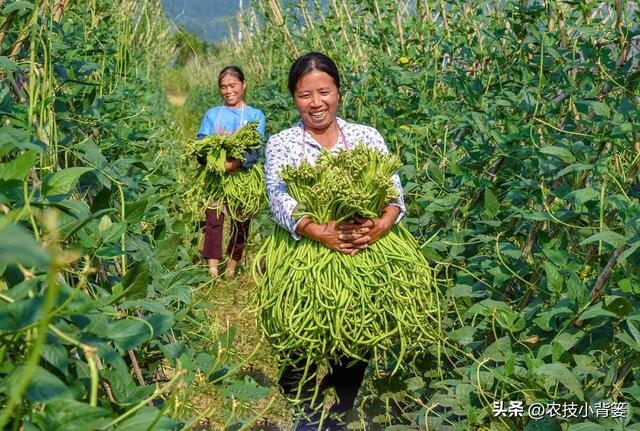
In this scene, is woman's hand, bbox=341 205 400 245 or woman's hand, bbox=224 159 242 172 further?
woman's hand, bbox=224 159 242 172

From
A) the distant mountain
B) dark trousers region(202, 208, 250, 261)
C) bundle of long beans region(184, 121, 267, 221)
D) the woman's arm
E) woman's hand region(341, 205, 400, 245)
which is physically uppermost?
the distant mountain

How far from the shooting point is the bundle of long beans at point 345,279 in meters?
2.07

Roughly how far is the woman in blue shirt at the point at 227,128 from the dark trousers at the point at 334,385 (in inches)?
86.5

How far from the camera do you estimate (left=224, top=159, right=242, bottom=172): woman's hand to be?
438 cm

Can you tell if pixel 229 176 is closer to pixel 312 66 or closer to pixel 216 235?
pixel 216 235

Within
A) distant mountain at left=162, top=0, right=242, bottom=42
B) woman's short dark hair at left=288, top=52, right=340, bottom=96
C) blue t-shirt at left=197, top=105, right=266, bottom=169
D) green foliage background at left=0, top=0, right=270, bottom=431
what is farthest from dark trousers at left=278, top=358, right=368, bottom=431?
blue t-shirt at left=197, top=105, right=266, bottom=169

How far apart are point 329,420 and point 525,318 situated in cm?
81

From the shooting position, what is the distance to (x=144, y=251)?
1897 millimetres

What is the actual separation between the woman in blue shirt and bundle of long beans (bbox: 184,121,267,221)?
A: 14 centimetres

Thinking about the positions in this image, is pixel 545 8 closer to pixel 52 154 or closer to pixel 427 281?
pixel 427 281

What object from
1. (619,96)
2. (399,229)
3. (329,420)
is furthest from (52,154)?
(619,96)

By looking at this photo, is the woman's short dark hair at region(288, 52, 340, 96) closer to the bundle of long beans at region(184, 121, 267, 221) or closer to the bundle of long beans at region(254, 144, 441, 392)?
the bundle of long beans at region(254, 144, 441, 392)

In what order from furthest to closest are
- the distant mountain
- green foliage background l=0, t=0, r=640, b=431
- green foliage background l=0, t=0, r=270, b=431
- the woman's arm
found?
the distant mountain, the woman's arm, green foliage background l=0, t=0, r=640, b=431, green foliage background l=0, t=0, r=270, b=431

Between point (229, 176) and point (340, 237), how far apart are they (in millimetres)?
2398
